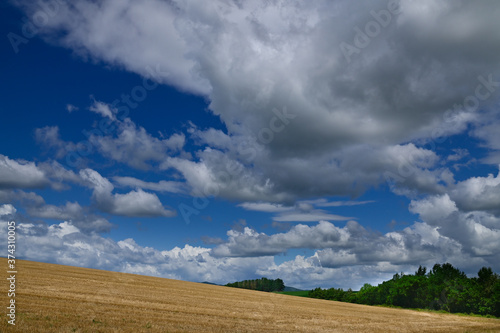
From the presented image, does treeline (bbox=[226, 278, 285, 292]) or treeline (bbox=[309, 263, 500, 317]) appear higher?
treeline (bbox=[309, 263, 500, 317])

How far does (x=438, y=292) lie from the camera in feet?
363

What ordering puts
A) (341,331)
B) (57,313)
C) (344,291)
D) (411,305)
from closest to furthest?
(57,313)
(341,331)
(411,305)
(344,291)

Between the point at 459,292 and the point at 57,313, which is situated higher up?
the point at 57,313

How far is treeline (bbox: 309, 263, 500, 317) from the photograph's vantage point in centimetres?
9519

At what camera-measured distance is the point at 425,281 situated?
11806 cm

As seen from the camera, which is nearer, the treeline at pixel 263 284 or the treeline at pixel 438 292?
the treeline at pixel 438 292

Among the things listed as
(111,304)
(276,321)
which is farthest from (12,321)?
(276,321)

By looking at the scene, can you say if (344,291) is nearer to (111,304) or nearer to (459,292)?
(459,292)

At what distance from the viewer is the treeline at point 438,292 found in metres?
95.2

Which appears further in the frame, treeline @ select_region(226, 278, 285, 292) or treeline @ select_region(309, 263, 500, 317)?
treeline @ select_region(226, 278, 285, 292)

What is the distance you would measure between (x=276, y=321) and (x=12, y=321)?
20.3 meters

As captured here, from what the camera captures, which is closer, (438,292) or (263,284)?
(438,292)

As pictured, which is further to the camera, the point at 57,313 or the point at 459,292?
the point at 459,292

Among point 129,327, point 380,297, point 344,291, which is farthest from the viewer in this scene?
point 344,291
